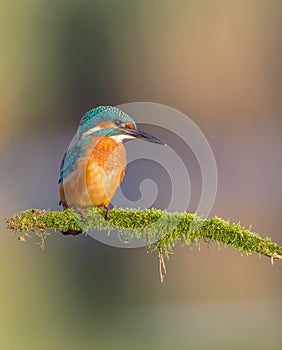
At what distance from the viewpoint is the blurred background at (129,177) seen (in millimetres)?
5094

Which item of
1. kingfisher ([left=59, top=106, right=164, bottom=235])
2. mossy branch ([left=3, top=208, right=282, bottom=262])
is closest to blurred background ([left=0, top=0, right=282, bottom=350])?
kingfisher ([left=59, top=106, right=164, bottom=235])

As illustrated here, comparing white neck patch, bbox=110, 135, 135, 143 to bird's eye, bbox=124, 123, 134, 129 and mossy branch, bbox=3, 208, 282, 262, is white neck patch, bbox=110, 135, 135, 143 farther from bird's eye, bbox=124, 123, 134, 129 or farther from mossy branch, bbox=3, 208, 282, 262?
mossy branch, bbox=3, 208, 282, 262

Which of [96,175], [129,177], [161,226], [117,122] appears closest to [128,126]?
[117,122]

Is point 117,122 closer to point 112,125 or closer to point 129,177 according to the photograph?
point 112,125

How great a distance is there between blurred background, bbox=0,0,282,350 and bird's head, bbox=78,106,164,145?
3169 millimetres

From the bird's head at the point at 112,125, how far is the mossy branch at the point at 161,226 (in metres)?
0.31

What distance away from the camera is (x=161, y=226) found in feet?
4.62

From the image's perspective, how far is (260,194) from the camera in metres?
→ 4.92

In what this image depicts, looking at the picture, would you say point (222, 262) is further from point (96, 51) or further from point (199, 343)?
point (96, 51)

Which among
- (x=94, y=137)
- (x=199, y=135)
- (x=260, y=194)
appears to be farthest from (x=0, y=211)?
(x=94, y=137)

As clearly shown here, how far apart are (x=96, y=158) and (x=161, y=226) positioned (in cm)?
40

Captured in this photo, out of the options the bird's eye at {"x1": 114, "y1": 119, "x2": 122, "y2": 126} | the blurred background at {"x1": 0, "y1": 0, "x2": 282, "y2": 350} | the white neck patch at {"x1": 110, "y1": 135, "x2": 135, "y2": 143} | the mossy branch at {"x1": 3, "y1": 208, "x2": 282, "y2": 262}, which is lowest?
the mossy branch at {"x1": 3, "y1": 208, "x2": 282, "y2": 262}

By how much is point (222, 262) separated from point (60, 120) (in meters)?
1.47

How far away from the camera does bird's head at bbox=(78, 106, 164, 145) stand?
5.60ft
